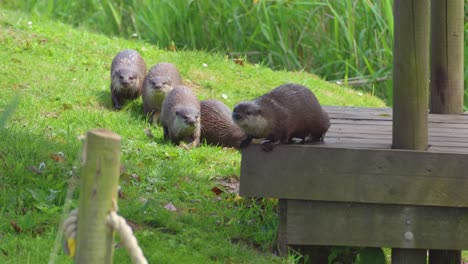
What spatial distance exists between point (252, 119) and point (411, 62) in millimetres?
897

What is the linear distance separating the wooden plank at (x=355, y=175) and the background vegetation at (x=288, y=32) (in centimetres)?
541

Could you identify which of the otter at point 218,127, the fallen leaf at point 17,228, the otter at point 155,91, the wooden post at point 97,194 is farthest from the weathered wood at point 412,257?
the otter at point 155,91

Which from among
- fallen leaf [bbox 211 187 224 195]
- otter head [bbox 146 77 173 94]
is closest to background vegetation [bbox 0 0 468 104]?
otter head [bbox 146 77 173 94]

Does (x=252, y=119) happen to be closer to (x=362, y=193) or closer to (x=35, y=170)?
(x=362, y=193)

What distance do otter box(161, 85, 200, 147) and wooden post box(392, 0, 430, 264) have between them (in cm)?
290

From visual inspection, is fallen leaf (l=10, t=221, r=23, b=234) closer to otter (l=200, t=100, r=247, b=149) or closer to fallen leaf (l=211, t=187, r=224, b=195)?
fallen leaf (l=211, t=187, r=224, b=195)

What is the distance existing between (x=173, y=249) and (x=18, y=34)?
523 centimetres

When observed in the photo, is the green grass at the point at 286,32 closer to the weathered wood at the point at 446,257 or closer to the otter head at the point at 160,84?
the otter head at the point at 160,84

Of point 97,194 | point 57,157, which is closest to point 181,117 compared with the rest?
point 57,157

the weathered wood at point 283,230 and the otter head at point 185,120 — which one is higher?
the otter head at point 185,120

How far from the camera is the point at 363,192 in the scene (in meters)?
4.75

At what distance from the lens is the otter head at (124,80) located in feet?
26.6

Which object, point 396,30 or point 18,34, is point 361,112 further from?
point 18,34

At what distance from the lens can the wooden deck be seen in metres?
5.03
